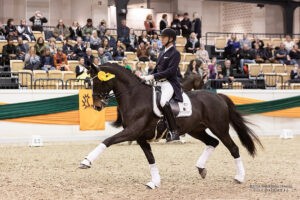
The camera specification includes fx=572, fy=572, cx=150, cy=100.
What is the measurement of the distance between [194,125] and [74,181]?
7.02ft

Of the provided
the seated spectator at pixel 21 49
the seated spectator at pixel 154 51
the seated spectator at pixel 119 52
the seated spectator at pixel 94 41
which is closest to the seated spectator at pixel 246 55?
the seated spectator at pixel 154 51

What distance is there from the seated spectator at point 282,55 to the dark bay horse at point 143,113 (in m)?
17.5

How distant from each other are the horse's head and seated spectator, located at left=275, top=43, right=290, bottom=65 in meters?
19.0

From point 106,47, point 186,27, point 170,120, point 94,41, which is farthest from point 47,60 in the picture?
point 170,120

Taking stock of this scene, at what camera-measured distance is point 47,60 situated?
64.4ft

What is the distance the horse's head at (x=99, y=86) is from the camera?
27.8ft

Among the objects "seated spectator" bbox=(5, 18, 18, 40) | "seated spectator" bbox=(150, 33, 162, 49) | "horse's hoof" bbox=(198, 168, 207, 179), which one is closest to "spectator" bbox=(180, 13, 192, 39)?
"seated spectator" bbox=(150, 33, 162, 49)

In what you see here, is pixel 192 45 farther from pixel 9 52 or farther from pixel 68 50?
pixel 9 52

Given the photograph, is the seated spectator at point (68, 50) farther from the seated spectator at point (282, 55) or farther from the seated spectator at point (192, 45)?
the seated spectator at point (282, 55)

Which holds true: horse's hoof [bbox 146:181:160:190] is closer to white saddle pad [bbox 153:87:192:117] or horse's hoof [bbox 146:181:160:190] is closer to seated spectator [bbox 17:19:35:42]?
white saddle pad [bbox 153:87:192:117]

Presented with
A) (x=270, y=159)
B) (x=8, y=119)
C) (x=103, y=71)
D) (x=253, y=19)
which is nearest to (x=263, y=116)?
(x=270, y=159)

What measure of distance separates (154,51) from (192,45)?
9.55ft

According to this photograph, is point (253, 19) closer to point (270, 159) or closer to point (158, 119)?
point (270, 159)

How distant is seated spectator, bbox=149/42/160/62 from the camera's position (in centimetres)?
2216
